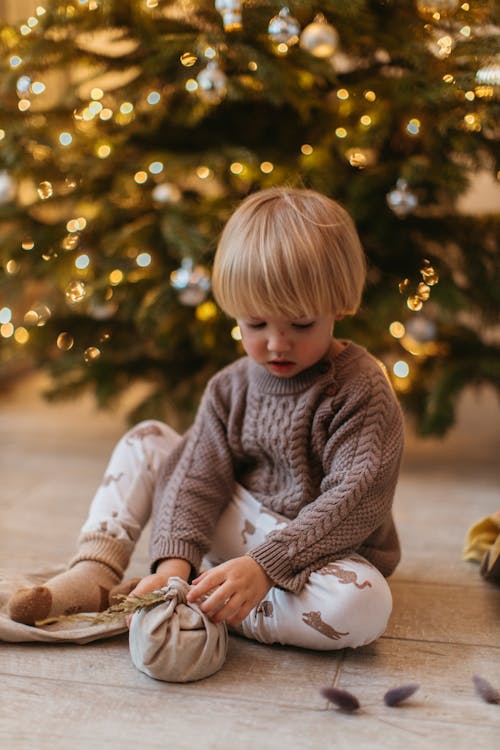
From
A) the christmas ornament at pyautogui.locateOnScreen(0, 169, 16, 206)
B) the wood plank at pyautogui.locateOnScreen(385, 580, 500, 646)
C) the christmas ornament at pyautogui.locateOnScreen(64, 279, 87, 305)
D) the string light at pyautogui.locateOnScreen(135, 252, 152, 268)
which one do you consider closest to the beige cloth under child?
the wood plank at pyautogui.locateOnScreen(385, 580, 500, 646)

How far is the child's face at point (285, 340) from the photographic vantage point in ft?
3.37

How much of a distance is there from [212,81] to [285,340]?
0.58m

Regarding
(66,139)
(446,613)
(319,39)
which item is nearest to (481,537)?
(446,613)

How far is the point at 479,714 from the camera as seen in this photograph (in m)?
0.89

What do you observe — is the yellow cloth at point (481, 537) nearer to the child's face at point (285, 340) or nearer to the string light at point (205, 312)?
the child's face at point (285, 340)

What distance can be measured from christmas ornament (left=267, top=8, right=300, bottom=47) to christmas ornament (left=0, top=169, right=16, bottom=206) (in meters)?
0.61

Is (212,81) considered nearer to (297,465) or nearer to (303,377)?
(303,377)

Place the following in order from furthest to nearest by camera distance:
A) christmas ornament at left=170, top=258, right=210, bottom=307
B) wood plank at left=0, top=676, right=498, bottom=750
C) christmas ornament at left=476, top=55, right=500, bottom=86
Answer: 1. christmas ornament at left=170, top=258, right=210, bottom=307
2. christmas ornament at left=476, top=55, right=500, bottom=86
3. wood plank at left=0, top=676, right=498, bottom=750

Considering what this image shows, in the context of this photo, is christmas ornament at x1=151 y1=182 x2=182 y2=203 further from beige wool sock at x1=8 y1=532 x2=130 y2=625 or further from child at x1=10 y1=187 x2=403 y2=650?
beige wool sock at x1=8 y1=532 x2=130 y2=625

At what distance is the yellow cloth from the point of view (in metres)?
1.33

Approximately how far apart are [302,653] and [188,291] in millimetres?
752

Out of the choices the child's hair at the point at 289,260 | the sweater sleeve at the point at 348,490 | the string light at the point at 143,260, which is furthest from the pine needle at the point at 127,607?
the string light at the point at 143,260

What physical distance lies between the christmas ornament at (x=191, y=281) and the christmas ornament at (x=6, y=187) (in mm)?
397

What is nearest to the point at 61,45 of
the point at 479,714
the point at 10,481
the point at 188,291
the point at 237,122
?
the point at 237,122
